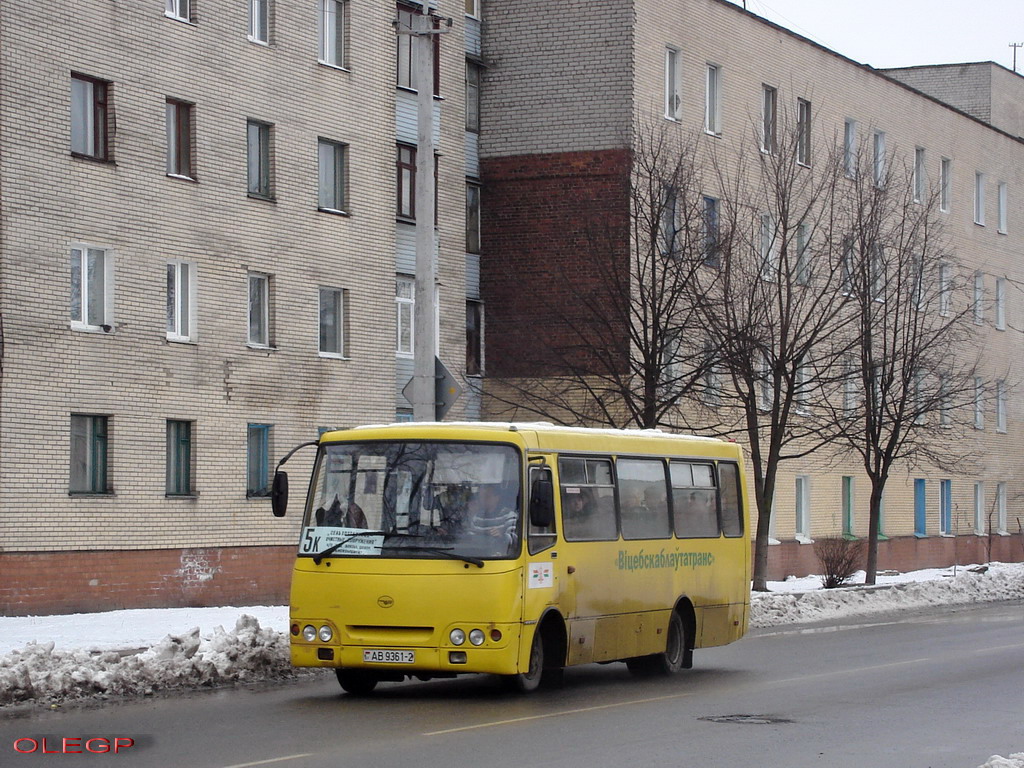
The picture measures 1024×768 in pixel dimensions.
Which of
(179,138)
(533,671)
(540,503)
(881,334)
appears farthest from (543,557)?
(881,334)

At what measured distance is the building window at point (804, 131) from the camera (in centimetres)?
4025

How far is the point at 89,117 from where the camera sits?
26.9 m

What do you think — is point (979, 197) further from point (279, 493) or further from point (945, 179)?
point (279, 493)

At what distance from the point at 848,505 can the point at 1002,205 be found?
14.7 m

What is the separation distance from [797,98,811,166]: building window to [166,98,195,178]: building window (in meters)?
16.1

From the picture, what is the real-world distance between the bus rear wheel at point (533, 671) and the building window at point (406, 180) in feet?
65.8

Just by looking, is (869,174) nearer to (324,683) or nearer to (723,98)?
(723,98)

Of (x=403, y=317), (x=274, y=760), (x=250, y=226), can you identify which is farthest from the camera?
(x=403, y=317)

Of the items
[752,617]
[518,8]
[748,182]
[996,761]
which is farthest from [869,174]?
[996,761]

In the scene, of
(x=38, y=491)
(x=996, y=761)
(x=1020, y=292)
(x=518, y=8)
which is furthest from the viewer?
(x=1020, y=292)

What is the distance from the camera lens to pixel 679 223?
1256 inches

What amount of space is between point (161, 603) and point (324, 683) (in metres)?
11.5

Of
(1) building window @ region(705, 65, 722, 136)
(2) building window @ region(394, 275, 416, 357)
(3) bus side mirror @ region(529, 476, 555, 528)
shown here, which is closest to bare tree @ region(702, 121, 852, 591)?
(1) building window @ region(705, 65, 722, 136)

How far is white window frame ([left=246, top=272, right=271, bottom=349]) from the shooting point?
99.8 ft
